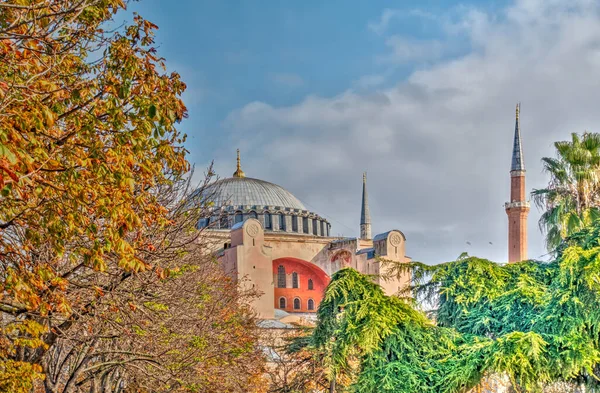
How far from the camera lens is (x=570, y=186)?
55.6 feet

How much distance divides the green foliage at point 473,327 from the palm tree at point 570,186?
3.57m

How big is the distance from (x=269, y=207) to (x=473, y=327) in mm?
37697

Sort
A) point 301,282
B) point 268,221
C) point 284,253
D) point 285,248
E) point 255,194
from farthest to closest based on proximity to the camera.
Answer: point 255,194 < point 268,221 < point 301,282 < point 285,248 < point 284,253

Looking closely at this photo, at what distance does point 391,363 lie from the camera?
1191 cm

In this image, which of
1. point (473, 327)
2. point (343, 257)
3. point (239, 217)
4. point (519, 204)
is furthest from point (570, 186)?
point (239, 217)

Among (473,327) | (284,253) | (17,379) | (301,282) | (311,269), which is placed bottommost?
(17,379)

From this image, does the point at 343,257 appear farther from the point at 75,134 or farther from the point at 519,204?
the point at 75,134

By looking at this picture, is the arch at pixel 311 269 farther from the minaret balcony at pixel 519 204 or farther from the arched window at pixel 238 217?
the minaret balcony at pixel 519 204

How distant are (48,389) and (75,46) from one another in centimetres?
441

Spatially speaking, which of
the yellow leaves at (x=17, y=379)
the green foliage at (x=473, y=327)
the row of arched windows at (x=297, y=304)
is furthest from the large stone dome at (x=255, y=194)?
the yellow leaves at (x=17, y=379)

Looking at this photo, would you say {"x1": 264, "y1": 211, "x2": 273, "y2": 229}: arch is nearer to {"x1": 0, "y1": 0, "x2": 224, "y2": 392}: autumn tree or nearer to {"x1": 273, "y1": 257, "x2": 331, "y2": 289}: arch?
{"x1": 273, "y1": 257, "x2": 331, "y2": 289}: arch

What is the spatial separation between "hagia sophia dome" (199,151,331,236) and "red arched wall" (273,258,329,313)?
4.32 meters

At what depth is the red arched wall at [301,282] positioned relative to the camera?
148 feet

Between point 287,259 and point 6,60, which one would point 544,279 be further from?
point 287,259
